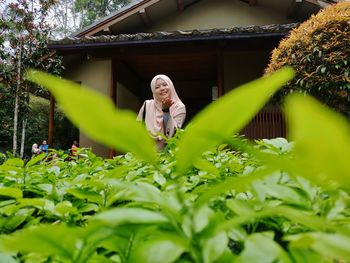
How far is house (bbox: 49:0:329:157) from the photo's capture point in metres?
7.86

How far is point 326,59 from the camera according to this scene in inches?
210

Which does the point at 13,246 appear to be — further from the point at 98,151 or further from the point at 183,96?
the point at 183,96

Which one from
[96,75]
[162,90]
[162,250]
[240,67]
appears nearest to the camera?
[162,250]

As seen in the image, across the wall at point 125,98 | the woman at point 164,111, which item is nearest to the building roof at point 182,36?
the wall at point 125,98

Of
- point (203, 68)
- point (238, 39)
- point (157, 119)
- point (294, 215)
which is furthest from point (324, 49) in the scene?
point (294, 215)

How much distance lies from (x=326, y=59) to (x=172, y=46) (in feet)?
11.2

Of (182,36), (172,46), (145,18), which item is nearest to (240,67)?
(172,46)

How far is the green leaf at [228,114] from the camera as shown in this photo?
0.30m

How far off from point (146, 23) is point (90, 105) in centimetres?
988

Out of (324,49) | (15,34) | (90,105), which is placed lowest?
(90,105)

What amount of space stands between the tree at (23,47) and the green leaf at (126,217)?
439 inches

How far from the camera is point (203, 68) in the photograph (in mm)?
10141

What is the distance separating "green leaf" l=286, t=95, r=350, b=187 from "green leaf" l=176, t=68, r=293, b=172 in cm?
4

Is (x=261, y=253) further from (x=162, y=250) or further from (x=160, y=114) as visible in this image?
(x=160, y=114)
